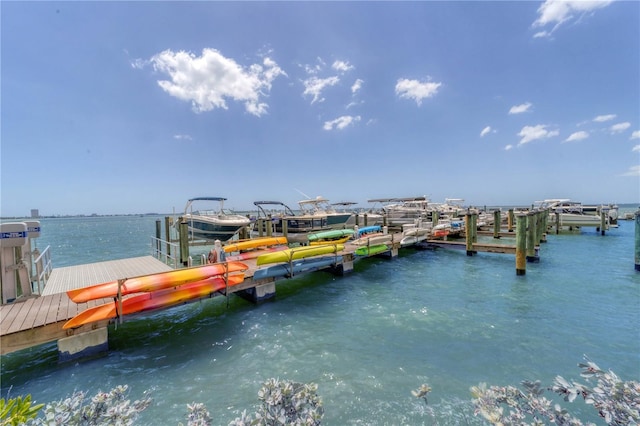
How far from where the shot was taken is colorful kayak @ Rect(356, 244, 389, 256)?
42.6 ft

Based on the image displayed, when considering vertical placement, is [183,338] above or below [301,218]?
below

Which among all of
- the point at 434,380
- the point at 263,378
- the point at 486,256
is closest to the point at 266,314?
the point at 263,378

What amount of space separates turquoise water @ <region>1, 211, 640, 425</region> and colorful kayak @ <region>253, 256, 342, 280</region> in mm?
975

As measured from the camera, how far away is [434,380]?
521 cm

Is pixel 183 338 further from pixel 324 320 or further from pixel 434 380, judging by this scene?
pixel 434 380

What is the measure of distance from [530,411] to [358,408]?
283cm

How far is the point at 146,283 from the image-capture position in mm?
6219

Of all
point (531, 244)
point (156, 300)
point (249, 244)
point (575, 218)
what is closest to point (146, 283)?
point (156, 300)

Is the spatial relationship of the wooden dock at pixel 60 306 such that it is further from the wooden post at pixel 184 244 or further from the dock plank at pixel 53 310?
the wooden post at pixel 184 244

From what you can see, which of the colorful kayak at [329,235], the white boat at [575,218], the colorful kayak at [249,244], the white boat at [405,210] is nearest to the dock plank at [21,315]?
the colorful kayak at [249,244]

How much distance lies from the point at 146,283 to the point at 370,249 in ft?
32.2

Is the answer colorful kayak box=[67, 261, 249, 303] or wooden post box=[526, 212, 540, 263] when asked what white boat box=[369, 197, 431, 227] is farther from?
colorful kayak box=[67, 261, 249, 303]

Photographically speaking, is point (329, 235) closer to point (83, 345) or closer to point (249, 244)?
point (249, 244)

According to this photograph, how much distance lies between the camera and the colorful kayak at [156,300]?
5.66 meters
